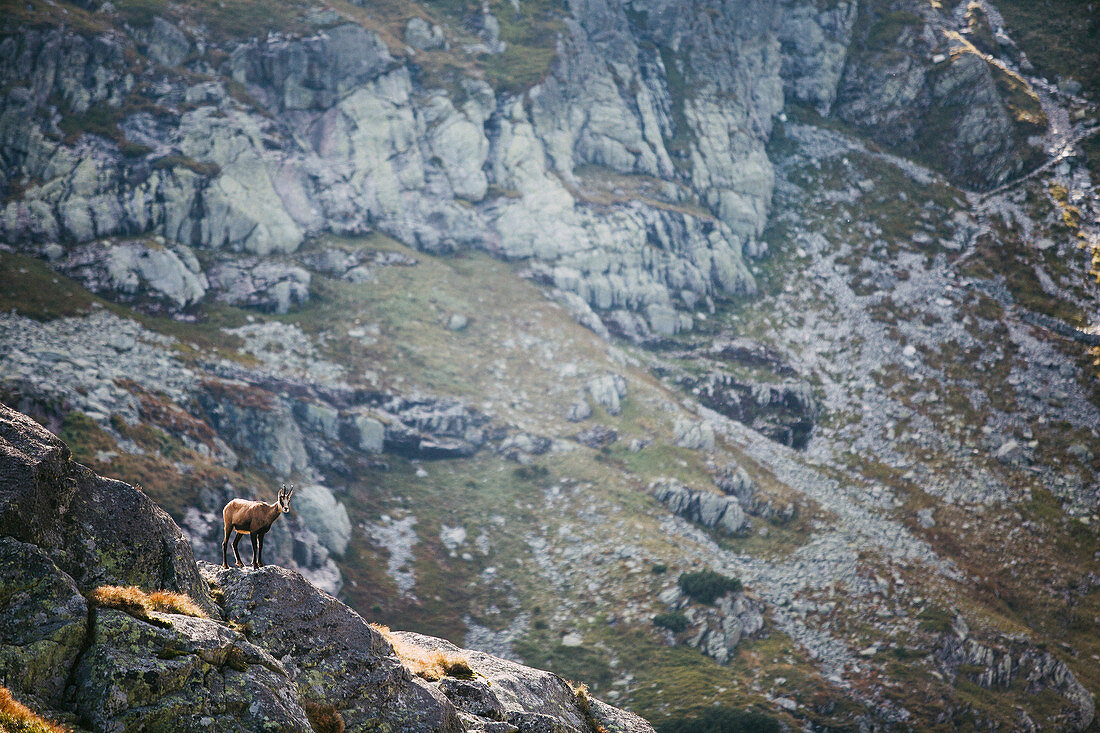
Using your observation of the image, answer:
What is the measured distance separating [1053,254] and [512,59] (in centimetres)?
8818

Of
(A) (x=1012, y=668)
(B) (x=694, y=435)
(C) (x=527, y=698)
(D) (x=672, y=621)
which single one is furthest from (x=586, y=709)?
(B) (x=694, y=435)

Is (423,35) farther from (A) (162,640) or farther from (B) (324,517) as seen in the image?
(A) (162,640)

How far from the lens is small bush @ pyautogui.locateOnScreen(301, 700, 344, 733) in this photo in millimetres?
11195

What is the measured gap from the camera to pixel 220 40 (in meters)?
83.4

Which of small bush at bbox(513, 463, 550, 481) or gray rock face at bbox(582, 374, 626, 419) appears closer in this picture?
small bush at bbox(513, 463, 550, 481)

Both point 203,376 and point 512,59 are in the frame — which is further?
point 512,59

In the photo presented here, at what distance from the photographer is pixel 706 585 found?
4634 cm

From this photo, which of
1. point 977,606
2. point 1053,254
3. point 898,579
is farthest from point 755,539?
point 1053,254

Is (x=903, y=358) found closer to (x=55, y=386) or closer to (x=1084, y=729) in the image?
(x=1084, y=729)

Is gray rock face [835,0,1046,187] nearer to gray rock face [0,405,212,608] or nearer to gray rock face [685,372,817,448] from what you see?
gray rock face [685,372,817,448]

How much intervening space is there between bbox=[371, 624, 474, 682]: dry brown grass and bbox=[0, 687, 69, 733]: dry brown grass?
257 inches

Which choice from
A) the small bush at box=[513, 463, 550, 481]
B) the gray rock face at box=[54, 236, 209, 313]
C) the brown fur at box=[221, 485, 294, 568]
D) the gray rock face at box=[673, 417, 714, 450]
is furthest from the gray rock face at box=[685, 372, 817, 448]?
the brown fur at box=[221, 485, 294, 568]

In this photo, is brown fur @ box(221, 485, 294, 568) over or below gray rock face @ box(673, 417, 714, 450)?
over

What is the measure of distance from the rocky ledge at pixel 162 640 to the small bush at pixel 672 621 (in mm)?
32490
